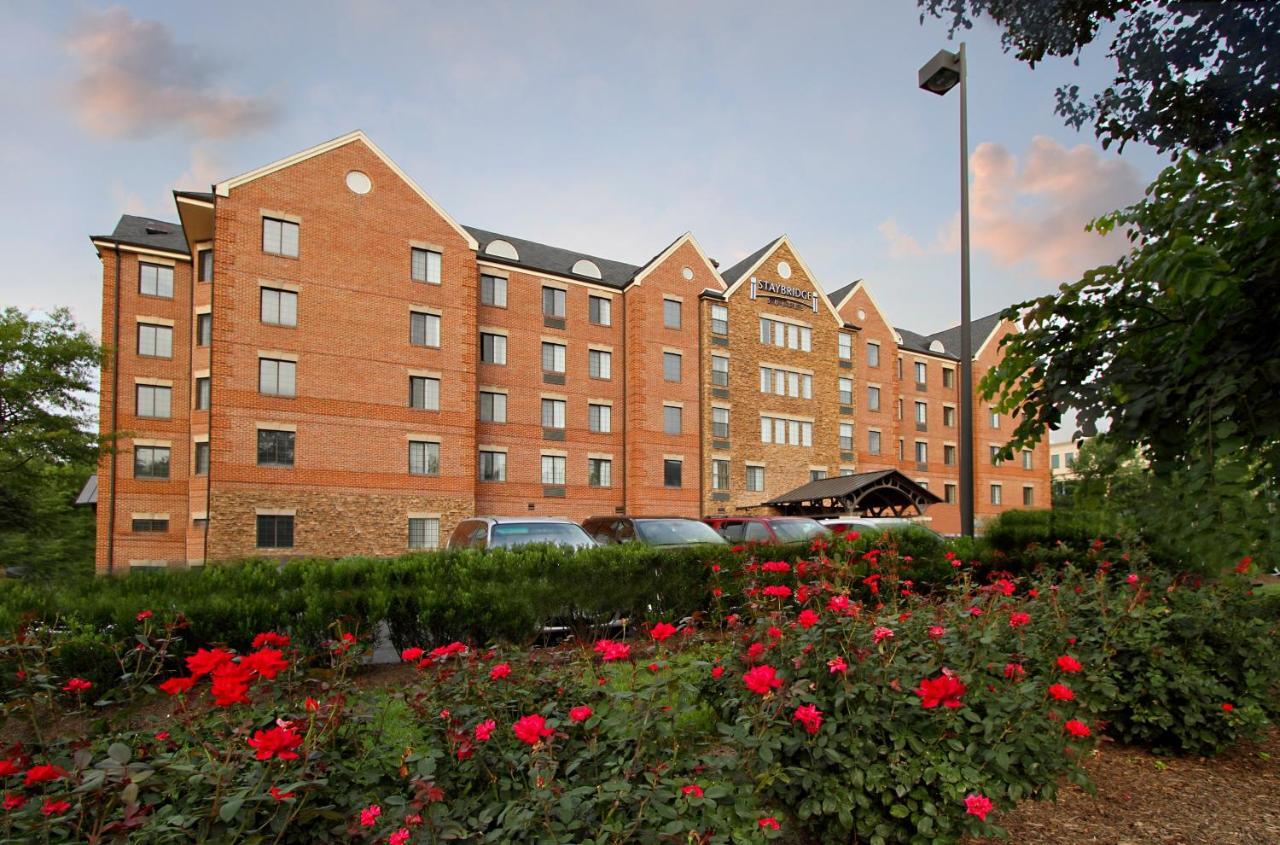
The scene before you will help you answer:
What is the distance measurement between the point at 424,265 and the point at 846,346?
24132 mm

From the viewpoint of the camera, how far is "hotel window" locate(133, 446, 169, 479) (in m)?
27.4

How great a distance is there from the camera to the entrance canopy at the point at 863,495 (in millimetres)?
28562

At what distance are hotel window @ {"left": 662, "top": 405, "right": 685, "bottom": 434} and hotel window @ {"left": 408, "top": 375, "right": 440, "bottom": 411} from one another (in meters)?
10.8

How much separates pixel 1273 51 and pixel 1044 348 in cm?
246

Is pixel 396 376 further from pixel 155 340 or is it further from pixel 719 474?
pixel 719 474

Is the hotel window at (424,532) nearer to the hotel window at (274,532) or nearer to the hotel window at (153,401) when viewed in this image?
the hotel window at (274,532)

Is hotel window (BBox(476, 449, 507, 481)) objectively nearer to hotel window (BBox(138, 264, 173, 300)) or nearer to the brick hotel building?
the brick hotel building

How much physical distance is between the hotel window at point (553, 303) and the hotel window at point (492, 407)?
14.9 ft

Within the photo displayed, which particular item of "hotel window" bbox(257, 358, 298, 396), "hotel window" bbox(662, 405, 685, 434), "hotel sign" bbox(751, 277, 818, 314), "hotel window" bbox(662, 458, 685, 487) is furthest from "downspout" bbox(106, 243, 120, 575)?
"hotel sign" bbox(751, 277, 818, 314)

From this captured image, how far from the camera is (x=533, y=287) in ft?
107

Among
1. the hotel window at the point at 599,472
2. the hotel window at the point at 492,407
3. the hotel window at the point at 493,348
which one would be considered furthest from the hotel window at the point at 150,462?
the hotel window at the point at 599,472

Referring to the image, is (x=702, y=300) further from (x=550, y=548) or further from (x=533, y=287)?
(x=550, y=548)

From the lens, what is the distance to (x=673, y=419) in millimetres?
34438

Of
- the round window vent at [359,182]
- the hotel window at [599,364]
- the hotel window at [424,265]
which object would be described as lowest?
the hotel window at [599,364]
